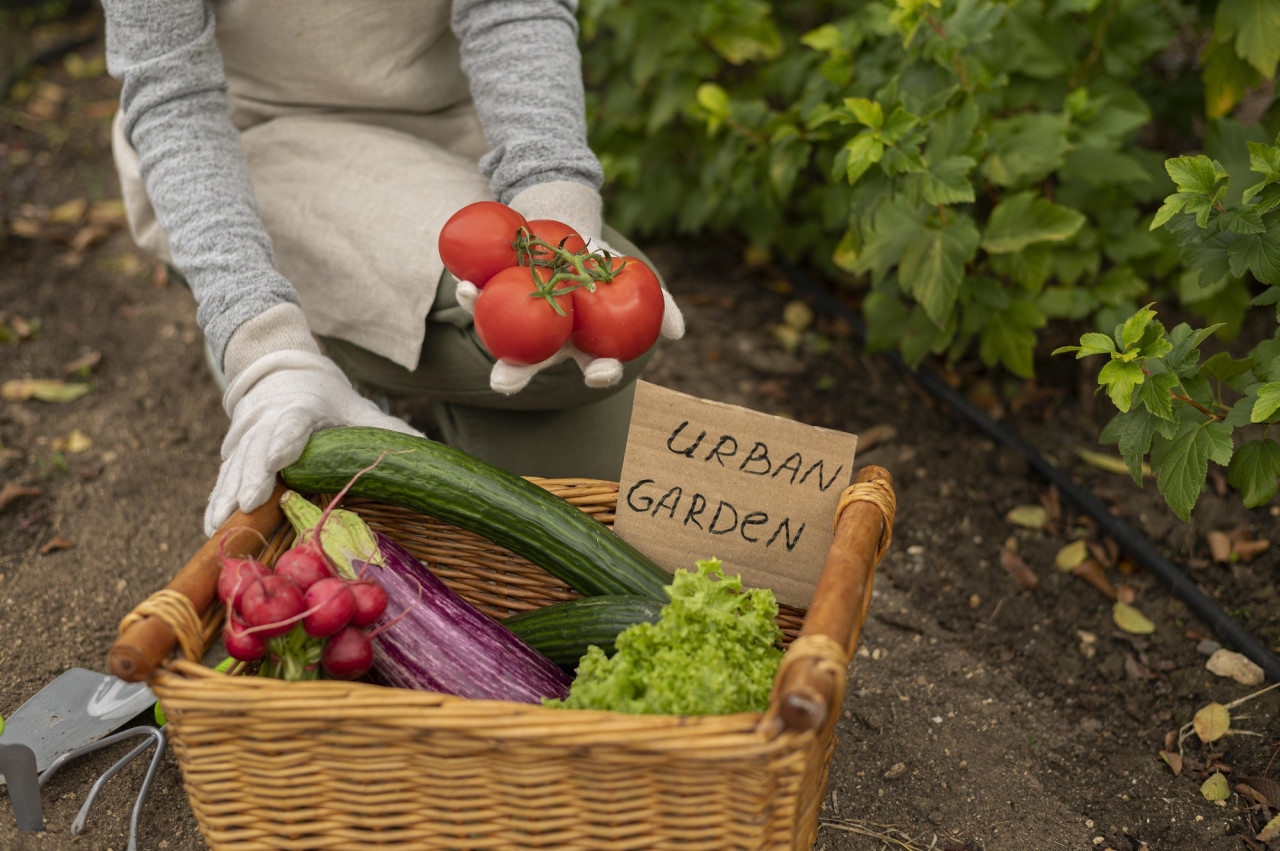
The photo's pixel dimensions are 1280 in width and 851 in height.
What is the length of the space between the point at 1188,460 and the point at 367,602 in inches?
52.9

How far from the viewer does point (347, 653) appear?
53.4 inches

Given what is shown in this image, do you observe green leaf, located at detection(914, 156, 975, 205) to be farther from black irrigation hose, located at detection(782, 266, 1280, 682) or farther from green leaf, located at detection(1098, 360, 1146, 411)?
black irrigation hose, located at detection(782, 266, 1280, 682)

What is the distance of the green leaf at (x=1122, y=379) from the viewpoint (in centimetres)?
162

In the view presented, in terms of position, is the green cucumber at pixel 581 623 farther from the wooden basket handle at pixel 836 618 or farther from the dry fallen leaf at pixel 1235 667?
the dry fallen leaf at pixel 1235 667

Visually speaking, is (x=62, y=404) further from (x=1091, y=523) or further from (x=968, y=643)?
(x=1091, y=523)

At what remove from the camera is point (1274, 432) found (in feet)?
8.16

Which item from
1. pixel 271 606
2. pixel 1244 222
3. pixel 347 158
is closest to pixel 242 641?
pixel 271 606

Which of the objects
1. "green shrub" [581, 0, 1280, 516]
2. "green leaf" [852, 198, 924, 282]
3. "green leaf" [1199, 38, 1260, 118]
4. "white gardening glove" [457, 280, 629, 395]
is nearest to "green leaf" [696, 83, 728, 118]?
"green shrub" [581, 0, 1280, 516]

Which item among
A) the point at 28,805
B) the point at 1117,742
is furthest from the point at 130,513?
the point at 1117,742

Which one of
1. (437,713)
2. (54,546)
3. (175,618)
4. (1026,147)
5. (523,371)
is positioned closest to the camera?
(437,713)

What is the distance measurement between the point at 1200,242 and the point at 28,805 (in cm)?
216

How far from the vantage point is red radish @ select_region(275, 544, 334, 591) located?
1.33 meters

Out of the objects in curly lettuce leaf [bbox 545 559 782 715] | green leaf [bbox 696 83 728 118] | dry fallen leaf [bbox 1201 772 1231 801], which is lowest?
dry fallen leaf [bbox 1201 772 1231 801]

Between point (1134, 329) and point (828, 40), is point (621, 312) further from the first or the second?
point (828, 40)
